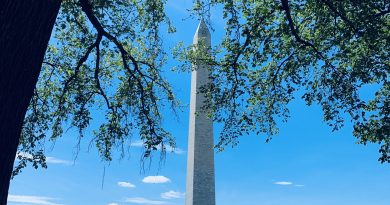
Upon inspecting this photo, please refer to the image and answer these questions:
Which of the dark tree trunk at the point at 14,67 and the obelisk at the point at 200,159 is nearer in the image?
the dark tree trunk at the point at 14,67

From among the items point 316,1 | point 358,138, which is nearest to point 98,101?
point 316,1

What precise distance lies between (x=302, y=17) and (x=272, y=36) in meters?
1.99

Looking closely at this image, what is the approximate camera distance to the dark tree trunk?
→ 3961 millimetres

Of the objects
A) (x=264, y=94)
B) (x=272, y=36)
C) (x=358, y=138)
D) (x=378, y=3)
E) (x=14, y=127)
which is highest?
(x=378, y=3)

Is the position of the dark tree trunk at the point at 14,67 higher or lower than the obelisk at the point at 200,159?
lower

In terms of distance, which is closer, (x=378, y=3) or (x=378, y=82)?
(x=378, y=3)

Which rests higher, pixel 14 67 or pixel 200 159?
pixel 200 159

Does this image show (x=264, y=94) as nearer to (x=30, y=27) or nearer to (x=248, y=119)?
(x=248, y=119)

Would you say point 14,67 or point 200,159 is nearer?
point 14,67

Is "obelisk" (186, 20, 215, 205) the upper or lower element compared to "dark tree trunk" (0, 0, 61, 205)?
upper

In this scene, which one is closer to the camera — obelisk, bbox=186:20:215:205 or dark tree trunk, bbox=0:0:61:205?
dark tree trunk, bbox=0:0:61:205

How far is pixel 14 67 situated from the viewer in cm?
403

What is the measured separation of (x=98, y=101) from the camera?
1232 centimetres

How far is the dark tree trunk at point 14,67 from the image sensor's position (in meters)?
3.96
